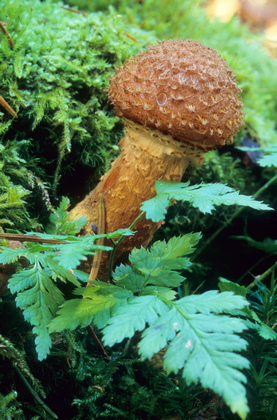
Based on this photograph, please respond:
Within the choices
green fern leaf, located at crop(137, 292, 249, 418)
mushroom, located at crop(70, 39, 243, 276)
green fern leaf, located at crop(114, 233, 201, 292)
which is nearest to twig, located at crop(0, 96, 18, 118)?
mushroom, located at crop(70, 39, 243, 276)

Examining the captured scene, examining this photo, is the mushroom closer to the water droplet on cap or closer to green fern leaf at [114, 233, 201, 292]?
the water droplet on cap

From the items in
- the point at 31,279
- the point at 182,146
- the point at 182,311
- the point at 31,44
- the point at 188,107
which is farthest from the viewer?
the point at 31,44

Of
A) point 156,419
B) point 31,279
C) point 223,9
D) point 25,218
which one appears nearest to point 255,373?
point 156,419

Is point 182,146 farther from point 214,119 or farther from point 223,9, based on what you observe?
point 223,9

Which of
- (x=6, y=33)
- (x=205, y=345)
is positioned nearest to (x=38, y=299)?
(x=205, y=345)

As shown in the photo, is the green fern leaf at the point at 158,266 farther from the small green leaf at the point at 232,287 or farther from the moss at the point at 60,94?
the moss at the point at 60,94
